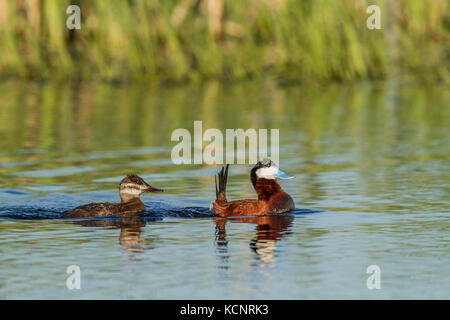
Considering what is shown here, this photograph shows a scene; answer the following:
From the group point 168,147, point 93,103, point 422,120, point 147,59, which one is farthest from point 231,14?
point 168,147

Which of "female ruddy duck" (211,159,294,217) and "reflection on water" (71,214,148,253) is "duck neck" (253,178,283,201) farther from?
"reflection on water" (71,214,148,253)

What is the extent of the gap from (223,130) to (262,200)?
6.99 metres

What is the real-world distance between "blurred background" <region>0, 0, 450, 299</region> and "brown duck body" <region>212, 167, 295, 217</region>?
0.92 ft

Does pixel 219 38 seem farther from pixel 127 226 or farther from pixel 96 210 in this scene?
pixel 127 226

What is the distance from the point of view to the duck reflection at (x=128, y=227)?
9550mm

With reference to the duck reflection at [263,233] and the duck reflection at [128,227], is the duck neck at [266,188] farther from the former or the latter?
the duck reflection at [128,227]

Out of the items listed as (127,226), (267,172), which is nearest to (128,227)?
(127,226)

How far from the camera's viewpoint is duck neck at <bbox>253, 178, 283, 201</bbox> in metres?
11.6

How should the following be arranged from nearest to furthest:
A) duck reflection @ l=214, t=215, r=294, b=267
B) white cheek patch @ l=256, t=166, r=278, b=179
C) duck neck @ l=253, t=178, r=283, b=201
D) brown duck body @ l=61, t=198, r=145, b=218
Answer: duck reflection @ l=214, t=215, r=294, b=267
brown duck body @ l=61, t=198, r=145, b=218
duck neck @ l=253, t=178, r=283, b=201
white cheek patch @ l=256, t=166, r=278, b=179

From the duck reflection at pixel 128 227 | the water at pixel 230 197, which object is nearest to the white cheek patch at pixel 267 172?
the water at pixel 230 197

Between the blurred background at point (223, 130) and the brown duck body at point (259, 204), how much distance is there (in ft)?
0.92

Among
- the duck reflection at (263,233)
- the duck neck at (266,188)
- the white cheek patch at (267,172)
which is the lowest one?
the duck reflection at (263,233)

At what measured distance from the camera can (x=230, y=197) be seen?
1249 cm

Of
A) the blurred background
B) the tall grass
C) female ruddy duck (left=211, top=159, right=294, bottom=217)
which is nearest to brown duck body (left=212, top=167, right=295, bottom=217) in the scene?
female ruddy duck (left=211, top=159, right=294, bottom=217)
